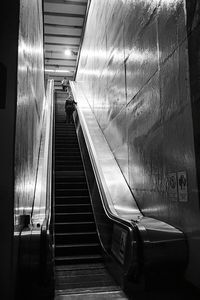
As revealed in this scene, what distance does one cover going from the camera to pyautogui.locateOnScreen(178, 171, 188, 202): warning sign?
109 inches

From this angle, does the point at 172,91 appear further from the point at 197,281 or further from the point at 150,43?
the point at 197,281

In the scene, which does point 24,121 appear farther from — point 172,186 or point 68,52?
point 68,52

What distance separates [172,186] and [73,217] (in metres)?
2.16

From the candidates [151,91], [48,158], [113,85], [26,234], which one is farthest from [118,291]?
[113,85]

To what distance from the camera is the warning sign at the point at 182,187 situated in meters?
2.78

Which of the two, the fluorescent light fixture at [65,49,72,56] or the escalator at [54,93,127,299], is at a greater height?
the fluorescent light fixture at [65,49,72,56]

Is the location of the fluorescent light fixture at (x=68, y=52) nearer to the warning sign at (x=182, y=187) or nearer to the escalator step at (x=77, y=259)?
the escalator step at (x=77, y=259)

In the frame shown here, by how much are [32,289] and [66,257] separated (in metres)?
1.31

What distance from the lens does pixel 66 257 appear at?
407cm

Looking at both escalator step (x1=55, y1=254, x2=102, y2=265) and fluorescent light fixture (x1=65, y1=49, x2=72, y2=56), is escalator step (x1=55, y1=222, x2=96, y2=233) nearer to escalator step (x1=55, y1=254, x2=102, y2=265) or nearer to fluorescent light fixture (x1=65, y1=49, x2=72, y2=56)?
escalator step (x1=55, y1=254, x2=102, y2=265)

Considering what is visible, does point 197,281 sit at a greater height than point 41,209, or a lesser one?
lesser

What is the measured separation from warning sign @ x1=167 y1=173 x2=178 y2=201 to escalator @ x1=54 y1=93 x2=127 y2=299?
3.59ft

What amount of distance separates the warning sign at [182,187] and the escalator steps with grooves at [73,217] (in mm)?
1765

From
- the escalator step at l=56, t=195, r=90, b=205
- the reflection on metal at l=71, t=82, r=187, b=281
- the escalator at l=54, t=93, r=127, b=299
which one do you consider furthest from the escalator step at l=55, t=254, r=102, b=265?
the escalator step at l=56, t=195, r=90, b=205
